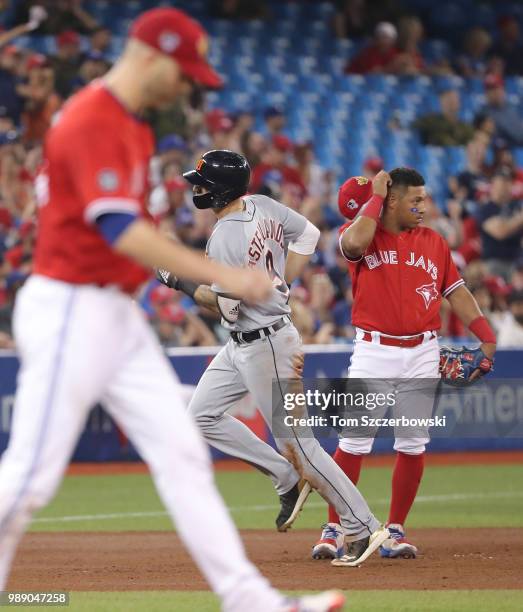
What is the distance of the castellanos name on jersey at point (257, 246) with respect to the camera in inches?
282

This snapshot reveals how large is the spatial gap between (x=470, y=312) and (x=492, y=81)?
1369 cm

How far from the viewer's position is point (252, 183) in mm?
15414

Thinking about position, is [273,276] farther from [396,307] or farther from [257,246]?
[396,307]

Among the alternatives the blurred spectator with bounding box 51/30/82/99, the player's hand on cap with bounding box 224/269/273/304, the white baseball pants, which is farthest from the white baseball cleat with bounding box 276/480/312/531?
the blurred spectator with bounding box 51/30/82/99

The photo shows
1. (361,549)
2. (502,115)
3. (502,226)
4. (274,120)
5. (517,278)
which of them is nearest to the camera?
(361,549)

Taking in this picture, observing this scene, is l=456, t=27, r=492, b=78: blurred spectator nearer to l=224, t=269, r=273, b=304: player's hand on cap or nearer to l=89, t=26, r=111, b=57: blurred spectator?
l=89, t=26, r=111, b=57: blurred spectator

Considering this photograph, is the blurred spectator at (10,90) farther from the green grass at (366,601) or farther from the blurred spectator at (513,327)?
the green grass at (366,601)

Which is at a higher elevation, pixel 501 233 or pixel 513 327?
pixel 501 233

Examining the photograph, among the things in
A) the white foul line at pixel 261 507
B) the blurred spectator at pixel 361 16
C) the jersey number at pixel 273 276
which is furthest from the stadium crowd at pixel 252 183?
the jersey number at pixel 273 276

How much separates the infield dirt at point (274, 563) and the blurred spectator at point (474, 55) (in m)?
15.2

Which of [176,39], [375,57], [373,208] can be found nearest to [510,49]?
[375,57]

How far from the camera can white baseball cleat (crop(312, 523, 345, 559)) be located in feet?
24.3

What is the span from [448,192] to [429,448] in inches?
242

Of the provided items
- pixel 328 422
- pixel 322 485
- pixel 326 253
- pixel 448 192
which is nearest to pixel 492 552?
pixel 322 485
